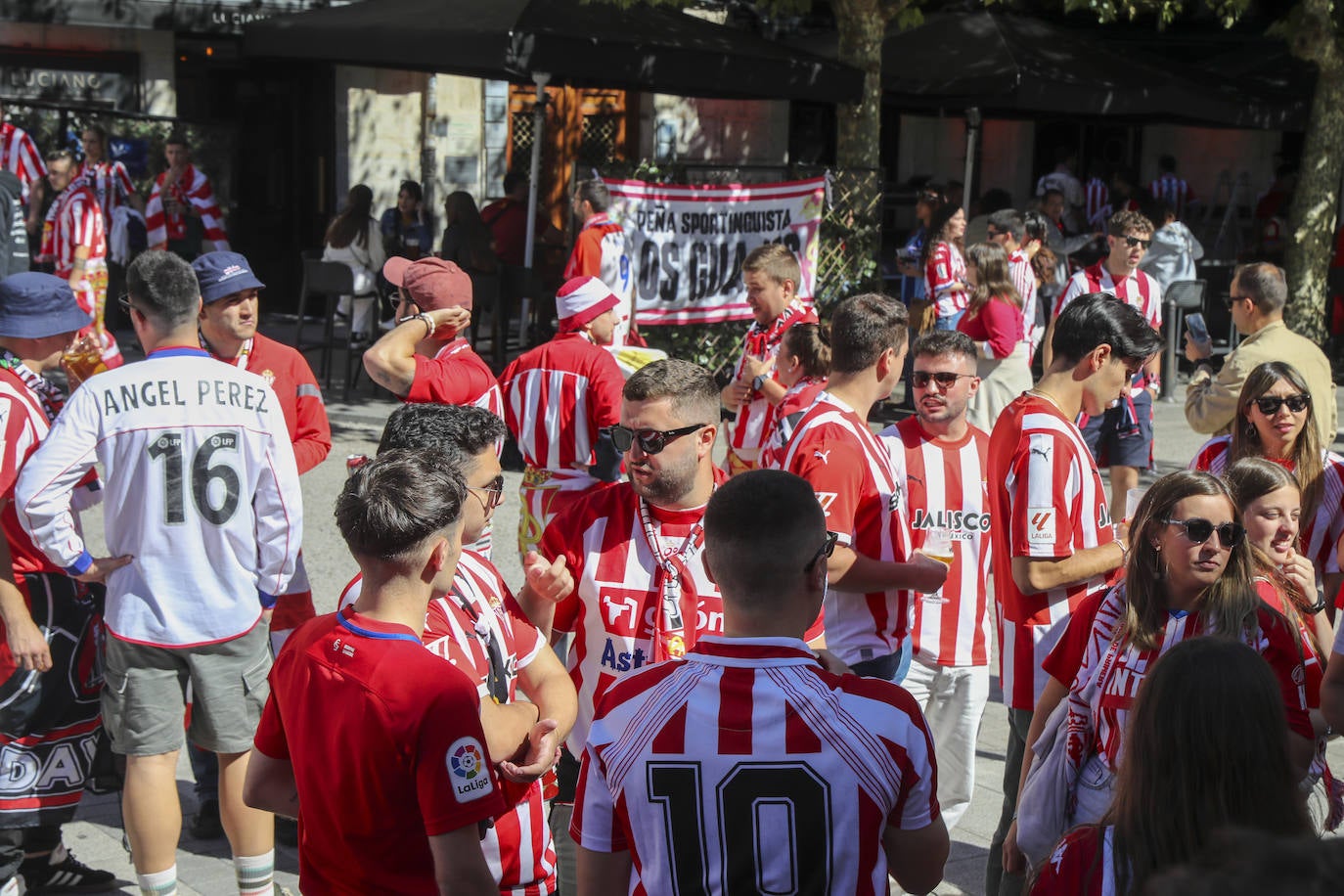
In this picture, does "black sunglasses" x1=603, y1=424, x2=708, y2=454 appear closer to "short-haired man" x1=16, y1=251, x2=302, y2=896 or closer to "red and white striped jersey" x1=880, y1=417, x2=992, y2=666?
"short-haired man" x1=16, y1=251, x2=302, y2=896

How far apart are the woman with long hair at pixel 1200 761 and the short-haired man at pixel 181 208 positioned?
46.7 feet

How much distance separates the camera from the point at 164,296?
4305mm

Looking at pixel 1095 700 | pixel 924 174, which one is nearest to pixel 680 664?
pixel 1095 700

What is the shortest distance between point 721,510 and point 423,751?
73 centimetres

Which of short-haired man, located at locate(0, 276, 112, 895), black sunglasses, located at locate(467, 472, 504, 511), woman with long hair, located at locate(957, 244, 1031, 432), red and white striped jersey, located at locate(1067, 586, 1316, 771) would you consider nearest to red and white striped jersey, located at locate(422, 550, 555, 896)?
black sunglasses, located at locate(467, 472, 504, 511)

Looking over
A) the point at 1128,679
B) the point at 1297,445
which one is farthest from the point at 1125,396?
the point at 1128,679

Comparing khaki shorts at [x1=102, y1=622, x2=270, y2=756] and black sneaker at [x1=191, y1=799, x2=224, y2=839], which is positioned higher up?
khaki shorts at [x1=102, y1=622, x2=270, y2=756]

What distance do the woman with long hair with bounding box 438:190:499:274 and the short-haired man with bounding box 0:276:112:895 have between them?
26.6 ft

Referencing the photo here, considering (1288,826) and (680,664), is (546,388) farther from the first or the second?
(1288,826)

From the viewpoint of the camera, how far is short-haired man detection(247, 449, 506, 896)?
8.82 ft

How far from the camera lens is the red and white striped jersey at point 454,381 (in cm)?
543

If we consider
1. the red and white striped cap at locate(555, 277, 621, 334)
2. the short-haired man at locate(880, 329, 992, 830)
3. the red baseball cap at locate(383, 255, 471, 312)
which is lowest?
the short-haired man at locate(880, 329, 992, 830)

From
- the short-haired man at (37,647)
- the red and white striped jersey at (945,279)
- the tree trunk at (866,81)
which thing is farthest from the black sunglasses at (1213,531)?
the tree trunk at (866,81)

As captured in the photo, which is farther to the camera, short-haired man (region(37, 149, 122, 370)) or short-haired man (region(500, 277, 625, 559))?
short-haired man (region(37, 149, 122, 370))
